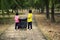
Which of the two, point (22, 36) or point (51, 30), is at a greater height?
point (22, 36)

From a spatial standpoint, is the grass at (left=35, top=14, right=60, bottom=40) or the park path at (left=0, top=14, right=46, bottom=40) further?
the grass at (left=35, top=14, right=60, bottom=40)

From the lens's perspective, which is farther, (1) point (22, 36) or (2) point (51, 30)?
(2) point (51, 30)

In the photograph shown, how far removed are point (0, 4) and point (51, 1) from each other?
15843mm

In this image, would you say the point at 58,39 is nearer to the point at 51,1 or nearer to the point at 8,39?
the point at 8,39

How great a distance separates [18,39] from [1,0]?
21.1 ft

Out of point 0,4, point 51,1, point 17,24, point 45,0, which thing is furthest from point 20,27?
point 0,4

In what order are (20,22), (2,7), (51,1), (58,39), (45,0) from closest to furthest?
(2,7)
(58,39)
(20,22)
(51,1)
(45,0)

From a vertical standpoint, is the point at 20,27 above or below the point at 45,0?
below

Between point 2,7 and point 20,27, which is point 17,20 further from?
point 2,7

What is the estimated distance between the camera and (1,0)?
9.39 meters

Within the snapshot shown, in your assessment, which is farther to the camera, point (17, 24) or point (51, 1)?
point (51, 1)

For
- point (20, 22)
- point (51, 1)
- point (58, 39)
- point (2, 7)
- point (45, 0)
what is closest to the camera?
point (2, 7)

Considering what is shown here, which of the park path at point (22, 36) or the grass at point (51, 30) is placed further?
the grass at point (51, 30)

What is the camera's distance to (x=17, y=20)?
870 inches
